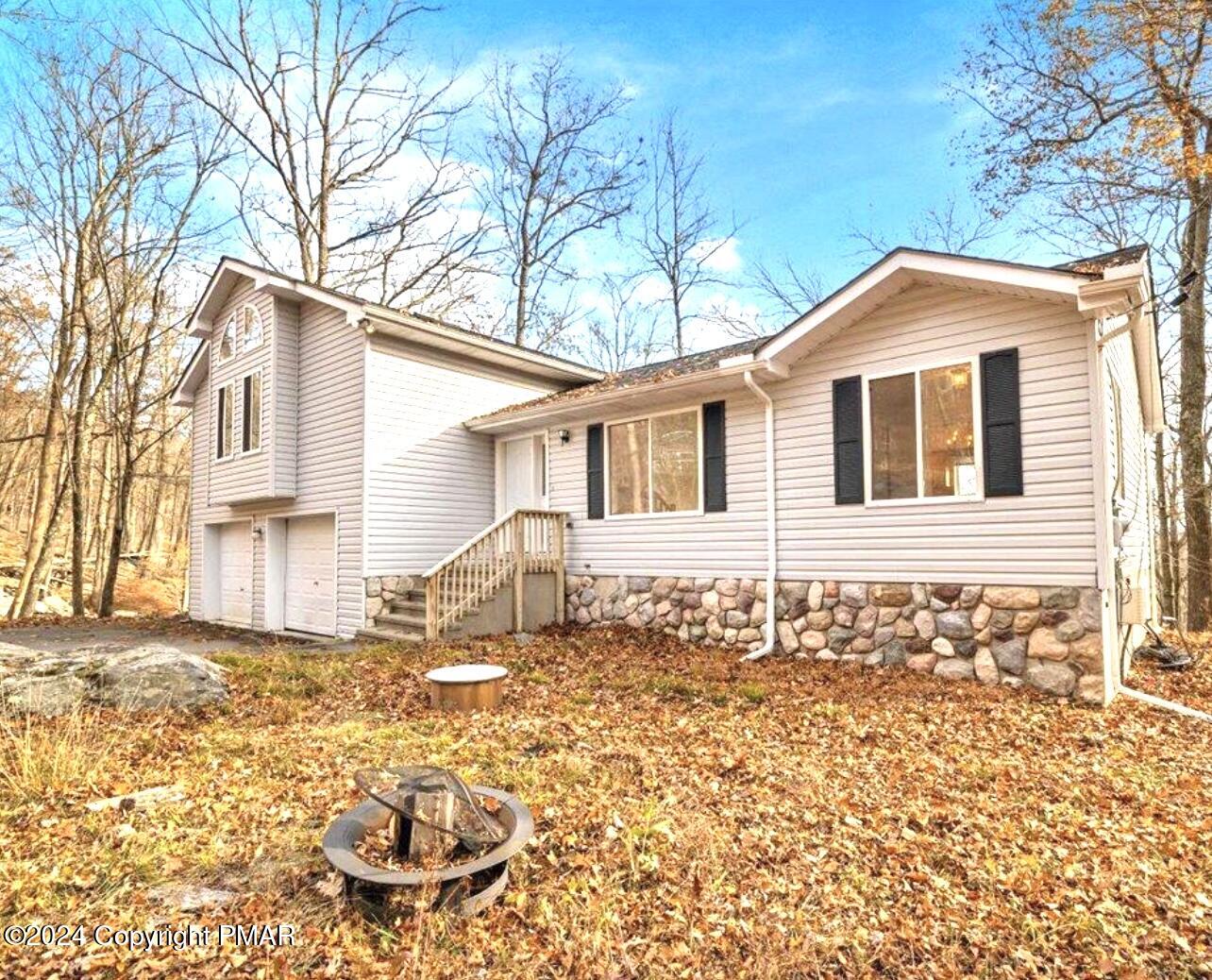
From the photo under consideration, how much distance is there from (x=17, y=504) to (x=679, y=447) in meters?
29.9

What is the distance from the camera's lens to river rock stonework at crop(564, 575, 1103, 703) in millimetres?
6266

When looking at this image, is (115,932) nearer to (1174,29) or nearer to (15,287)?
(1174,29)

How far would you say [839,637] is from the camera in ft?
25.5

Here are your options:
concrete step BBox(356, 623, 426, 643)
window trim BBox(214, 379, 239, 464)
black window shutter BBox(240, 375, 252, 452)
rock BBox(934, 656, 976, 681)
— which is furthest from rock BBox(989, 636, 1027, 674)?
window trim BBox(214, 379, 239, 464)

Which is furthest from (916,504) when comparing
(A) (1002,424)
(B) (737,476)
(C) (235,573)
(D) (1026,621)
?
(C) (235,573)

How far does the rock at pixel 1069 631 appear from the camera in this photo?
621cm

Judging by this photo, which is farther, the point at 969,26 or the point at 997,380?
the point at 969,26

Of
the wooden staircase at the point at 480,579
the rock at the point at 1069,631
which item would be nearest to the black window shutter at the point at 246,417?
the wooden staircase at the point at 480,579

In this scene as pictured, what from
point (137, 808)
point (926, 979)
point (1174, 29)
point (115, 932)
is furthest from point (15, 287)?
point (1174, 29)

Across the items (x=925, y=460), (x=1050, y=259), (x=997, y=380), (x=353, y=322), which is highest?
(x=1050, y=259)

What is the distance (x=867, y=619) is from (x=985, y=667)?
49.3 inches

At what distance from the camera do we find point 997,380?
6738 mm

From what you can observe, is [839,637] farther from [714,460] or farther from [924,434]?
[714,460]

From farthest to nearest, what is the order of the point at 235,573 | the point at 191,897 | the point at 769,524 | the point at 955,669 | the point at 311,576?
1. the point at 235,573
2. the point at 311,576
3. the point at 769,524
4. the point at 955,669
5. the point at 191,897
